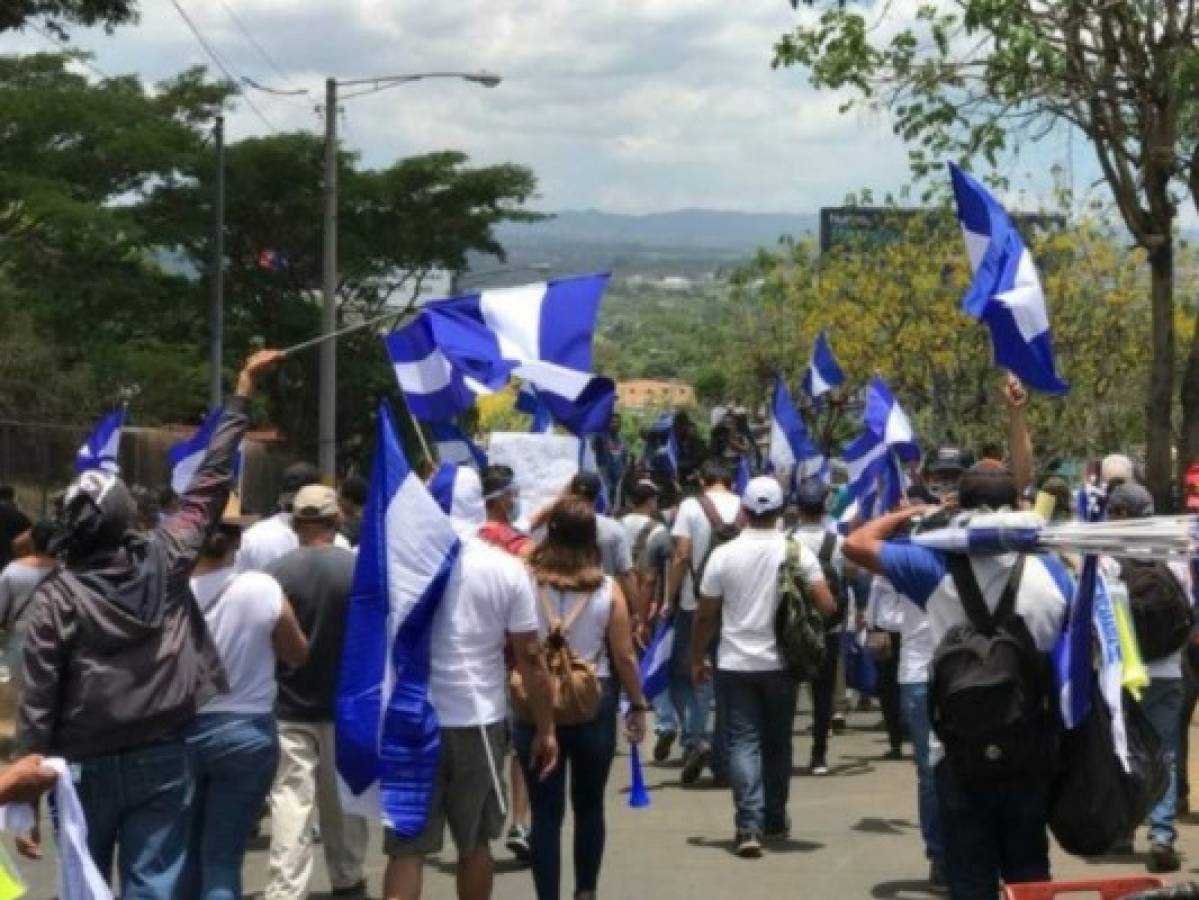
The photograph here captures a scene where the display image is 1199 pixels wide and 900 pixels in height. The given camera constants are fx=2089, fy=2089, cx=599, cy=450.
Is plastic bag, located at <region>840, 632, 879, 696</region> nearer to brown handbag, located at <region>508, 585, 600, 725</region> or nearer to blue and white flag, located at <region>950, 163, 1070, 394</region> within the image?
blue and white flag, located at <region>950, 163, 1070, 394</region>

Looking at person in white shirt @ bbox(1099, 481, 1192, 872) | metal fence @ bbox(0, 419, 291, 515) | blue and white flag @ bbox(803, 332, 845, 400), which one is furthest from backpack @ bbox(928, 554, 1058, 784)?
metal fence @ bbox(0, 419, 291, 515)

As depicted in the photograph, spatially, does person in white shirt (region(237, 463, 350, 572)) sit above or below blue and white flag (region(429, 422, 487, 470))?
below

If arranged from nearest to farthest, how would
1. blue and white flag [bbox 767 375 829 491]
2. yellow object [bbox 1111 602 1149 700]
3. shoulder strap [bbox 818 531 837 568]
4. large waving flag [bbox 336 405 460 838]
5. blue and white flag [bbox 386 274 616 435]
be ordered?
yellow object [bbox 1111 602 1149 700] < large waving flag [bbox 336 405 460 838] < blue and white flag [bbox 386 274 616 435] < shoulder strap [bbox 818 531 837 568] < blue and white flag [bbox 767 375 829 491]

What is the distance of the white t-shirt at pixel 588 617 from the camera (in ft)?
26.2

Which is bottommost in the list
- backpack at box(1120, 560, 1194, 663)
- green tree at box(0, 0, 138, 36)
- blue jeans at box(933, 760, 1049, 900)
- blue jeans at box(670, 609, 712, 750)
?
blue jeans at box(670, 609, 712, 750)

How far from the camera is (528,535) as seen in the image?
869cm

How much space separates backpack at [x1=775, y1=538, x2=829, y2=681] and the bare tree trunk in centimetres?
902

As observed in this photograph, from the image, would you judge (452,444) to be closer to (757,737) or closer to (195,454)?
(757,737)

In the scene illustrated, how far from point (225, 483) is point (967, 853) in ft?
8.51

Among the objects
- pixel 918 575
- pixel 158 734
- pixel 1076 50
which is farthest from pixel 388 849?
pixel 1076 50

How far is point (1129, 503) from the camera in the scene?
29.4 feet

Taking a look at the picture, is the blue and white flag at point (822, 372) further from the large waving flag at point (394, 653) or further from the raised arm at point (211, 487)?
the raised arm at point (211, 487)

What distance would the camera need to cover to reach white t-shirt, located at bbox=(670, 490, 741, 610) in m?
12.1

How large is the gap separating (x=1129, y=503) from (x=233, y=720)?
163 inches
